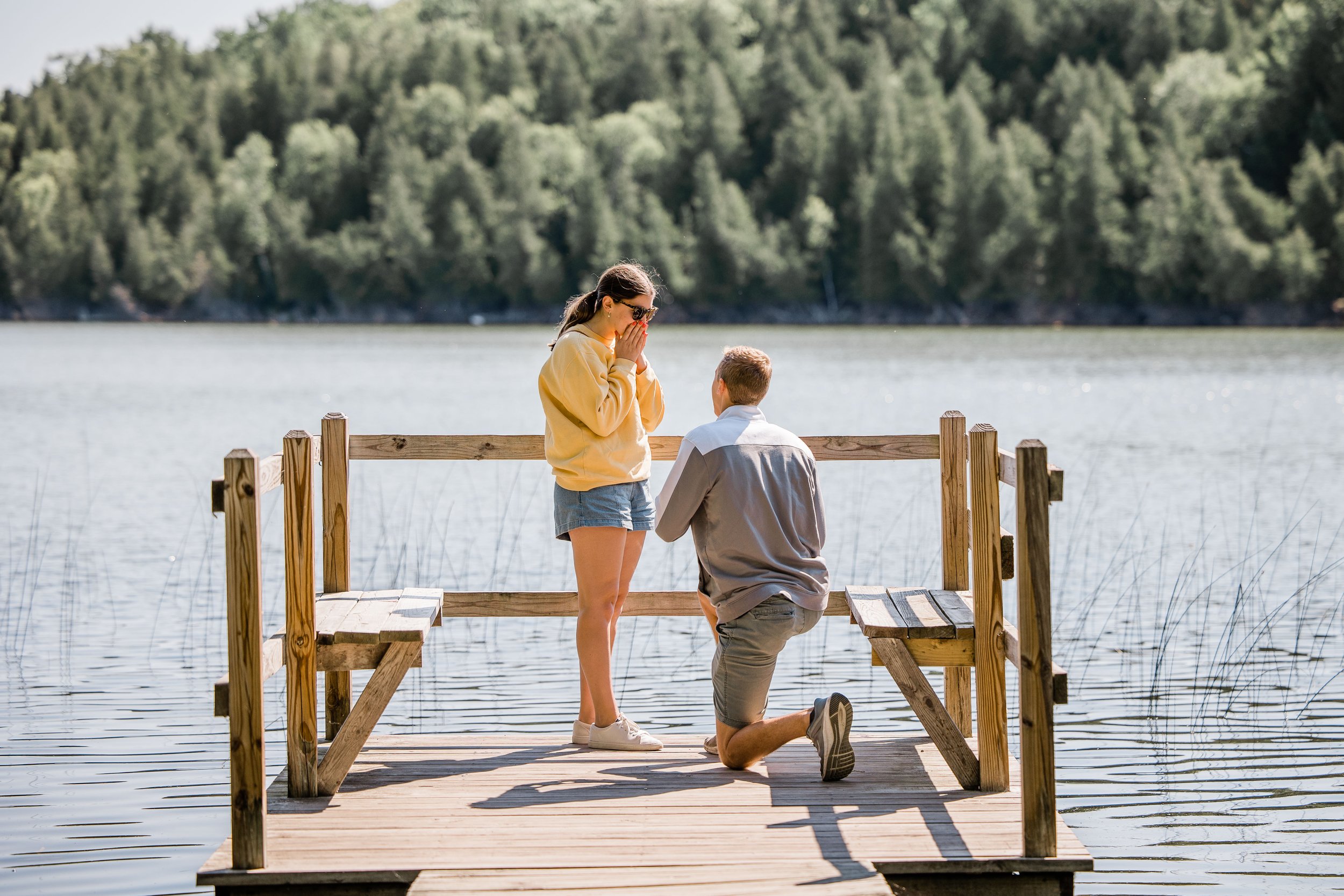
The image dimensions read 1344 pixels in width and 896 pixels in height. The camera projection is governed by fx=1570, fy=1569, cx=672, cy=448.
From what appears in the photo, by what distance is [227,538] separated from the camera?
4812 mm

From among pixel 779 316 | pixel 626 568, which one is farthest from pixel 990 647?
pixel 779 316

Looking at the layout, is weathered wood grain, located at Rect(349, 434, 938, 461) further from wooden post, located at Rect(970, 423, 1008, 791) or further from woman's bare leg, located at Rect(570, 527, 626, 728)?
wooden post, located at Rect(970, 423, 1008, 791)

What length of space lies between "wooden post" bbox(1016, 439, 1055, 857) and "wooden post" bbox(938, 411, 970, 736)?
1.60m

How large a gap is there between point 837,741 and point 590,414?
1.47 meters

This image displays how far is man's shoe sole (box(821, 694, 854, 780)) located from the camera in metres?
5.49

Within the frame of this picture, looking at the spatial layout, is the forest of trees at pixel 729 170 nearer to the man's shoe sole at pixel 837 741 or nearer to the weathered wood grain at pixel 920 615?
the weathered wood grain at pixel 920 615

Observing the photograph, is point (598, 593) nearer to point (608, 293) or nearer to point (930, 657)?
point (608, 293)

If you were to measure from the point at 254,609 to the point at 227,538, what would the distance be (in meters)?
0.24

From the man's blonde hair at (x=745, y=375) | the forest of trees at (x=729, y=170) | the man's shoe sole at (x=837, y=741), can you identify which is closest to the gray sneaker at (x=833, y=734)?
the man's shoe sole at (x=837, y=741)

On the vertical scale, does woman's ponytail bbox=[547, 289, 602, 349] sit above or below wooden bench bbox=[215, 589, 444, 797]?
above

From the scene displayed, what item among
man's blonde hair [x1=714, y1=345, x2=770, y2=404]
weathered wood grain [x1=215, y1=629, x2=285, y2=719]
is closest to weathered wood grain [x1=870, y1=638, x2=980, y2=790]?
man's blonde hair [x1=714, y1=345, x2=770, y2=404]

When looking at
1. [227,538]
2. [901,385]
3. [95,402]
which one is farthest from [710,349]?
[227,538]

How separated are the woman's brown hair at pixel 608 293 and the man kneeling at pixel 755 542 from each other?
437 millimetres

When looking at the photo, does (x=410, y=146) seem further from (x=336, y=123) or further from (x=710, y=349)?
(x=710, y=349)
